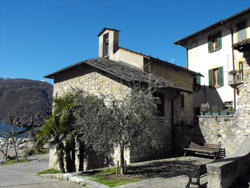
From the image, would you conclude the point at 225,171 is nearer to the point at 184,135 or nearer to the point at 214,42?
the point at 184,135

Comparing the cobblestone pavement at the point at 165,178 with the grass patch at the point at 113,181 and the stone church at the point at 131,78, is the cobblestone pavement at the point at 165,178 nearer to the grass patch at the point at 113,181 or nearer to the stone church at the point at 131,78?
the grass patch at the point at 113,181

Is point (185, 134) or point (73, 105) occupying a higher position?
point (73, 105)

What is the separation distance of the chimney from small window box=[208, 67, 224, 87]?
8.46 m

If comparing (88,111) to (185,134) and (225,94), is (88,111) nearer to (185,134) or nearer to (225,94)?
(185,134)

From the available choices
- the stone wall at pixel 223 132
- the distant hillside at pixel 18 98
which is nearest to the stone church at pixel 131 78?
the stone wall at pixel 223 132

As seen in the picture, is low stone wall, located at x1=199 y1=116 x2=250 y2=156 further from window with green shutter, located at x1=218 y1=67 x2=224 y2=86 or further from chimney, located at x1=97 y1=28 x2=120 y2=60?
window with green shutter, located at x1=218 y1=67 x2=224 y2=86

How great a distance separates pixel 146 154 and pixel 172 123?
2.54 meters

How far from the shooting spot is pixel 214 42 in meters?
17.5

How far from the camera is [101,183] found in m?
6.01

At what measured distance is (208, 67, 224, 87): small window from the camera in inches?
654

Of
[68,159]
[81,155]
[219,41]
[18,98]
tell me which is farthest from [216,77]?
[18,98]

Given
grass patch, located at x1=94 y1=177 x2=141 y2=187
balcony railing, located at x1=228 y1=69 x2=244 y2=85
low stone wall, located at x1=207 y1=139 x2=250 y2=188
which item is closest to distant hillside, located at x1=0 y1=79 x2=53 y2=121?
balcony railing, located at x1=228 y1=69 x2=244 y2=85

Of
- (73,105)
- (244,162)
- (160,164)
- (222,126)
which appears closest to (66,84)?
(73,105)

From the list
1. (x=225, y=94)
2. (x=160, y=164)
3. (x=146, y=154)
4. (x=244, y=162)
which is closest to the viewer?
(x=244, y=162)
